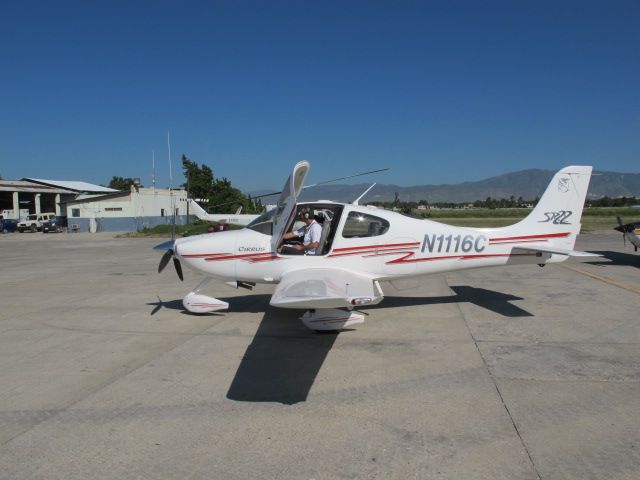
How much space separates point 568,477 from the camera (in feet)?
9.82

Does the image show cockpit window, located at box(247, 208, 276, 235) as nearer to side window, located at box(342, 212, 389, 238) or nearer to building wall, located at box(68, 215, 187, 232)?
side window, located at box(342, 212, 389, 238)

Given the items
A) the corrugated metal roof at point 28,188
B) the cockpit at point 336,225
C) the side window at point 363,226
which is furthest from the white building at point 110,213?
the side window at point 363,226

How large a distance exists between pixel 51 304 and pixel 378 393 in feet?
24.7

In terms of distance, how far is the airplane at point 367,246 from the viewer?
675 cm

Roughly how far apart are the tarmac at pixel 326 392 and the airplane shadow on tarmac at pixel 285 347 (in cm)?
3

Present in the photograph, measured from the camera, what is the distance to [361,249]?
6.85 meters

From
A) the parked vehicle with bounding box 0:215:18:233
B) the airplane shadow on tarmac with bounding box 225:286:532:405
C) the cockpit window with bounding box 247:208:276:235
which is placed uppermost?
the cockpit window with bounding box 247:208:276:235

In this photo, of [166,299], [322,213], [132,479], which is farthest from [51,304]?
[132,479]

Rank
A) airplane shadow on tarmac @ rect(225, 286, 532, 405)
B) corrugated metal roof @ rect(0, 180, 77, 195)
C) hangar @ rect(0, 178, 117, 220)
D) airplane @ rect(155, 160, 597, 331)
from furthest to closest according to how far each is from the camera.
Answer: hangar @ rect(0, 178, 117, 220) < corrugated metal roof @ rect(0, 180, 77, 195) < airplane @ rect(155, 160, 597, 331) < airplane shadow on tarmac @ rect(225, 286, 532, 405)

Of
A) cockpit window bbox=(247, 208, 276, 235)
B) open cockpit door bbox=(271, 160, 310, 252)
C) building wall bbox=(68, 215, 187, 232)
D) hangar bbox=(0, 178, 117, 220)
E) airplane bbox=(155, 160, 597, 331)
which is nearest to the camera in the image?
open cockpit door bbox=(271, 160, 310, 252)

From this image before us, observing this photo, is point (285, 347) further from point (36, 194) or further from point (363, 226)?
point (36, 194)

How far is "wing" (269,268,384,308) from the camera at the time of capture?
4.52m

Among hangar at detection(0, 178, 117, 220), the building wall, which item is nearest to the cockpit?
the building wall

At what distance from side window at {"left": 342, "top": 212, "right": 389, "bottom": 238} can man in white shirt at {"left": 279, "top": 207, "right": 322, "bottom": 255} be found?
0.49 metres
